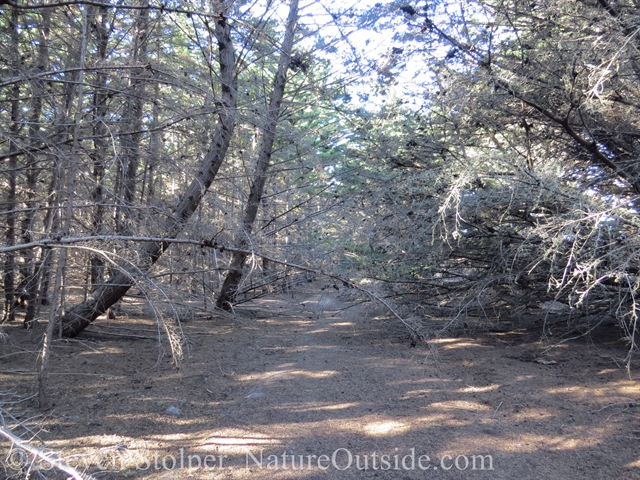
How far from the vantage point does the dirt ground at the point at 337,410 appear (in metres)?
3.79

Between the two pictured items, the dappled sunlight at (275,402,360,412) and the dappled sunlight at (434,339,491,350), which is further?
the dappled sunlight at (434,339,491,350)

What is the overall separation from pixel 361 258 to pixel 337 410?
3.87m

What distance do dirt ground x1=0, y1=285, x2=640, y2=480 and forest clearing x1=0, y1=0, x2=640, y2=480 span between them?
0.03 metres

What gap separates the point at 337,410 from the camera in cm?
501

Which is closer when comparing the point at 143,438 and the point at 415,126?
the point at 143,438

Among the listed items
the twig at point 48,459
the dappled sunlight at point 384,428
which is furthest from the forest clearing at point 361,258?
the twig at point 48,459

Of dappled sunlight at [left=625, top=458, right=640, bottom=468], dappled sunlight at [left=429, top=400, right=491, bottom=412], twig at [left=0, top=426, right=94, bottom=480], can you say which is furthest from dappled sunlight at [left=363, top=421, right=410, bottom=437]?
twig at [left=0, top=426, right=94, bottom=480]

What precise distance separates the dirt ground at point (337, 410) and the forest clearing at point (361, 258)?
0.03 m

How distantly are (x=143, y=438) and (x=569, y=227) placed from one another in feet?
16.5

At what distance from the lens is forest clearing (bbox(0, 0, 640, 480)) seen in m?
4.05

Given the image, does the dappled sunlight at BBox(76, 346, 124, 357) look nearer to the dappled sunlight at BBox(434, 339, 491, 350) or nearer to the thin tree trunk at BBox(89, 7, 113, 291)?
the thin tree trunk at BBox(89, 7, 113, 291)

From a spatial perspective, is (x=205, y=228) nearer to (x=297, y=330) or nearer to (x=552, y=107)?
(x=297, y=330)

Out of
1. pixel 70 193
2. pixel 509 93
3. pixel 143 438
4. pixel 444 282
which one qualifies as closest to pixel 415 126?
pixel 509 93

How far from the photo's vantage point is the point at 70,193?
4.96 metres
